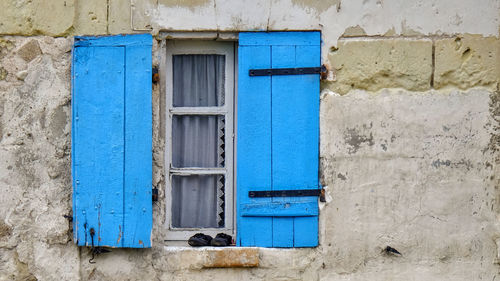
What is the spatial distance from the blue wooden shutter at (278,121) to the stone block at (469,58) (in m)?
0.77

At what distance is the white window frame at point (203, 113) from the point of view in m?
4.45

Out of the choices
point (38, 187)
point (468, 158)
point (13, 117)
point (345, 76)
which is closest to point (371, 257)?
point (468, 158)

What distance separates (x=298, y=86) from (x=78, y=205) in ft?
5.09

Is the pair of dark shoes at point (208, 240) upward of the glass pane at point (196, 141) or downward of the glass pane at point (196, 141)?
downward

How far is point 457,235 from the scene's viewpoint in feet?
14.2

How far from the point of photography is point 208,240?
4.39 metres

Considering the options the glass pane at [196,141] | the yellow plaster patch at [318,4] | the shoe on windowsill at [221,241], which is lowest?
the shoe on windowsill at [221,241]

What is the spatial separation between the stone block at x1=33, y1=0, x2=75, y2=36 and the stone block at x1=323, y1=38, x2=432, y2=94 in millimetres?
1649

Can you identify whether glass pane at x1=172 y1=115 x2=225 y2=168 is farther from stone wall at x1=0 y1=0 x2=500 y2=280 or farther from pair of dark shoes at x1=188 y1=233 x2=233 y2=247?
pair of dark shoes at x1=188 y1=233 x2=233 y2=247

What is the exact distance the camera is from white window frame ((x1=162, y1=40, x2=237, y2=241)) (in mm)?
4453

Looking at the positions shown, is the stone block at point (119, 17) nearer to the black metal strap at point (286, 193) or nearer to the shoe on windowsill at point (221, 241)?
the black metal strap at point (286, 193)

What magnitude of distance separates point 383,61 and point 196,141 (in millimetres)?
1300

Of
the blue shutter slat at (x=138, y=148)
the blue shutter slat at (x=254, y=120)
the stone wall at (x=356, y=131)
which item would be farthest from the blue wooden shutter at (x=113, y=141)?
the blue shutter slat at (x=254, y=120)

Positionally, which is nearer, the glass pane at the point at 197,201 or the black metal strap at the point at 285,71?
the black metal strap at the point at 285,71
